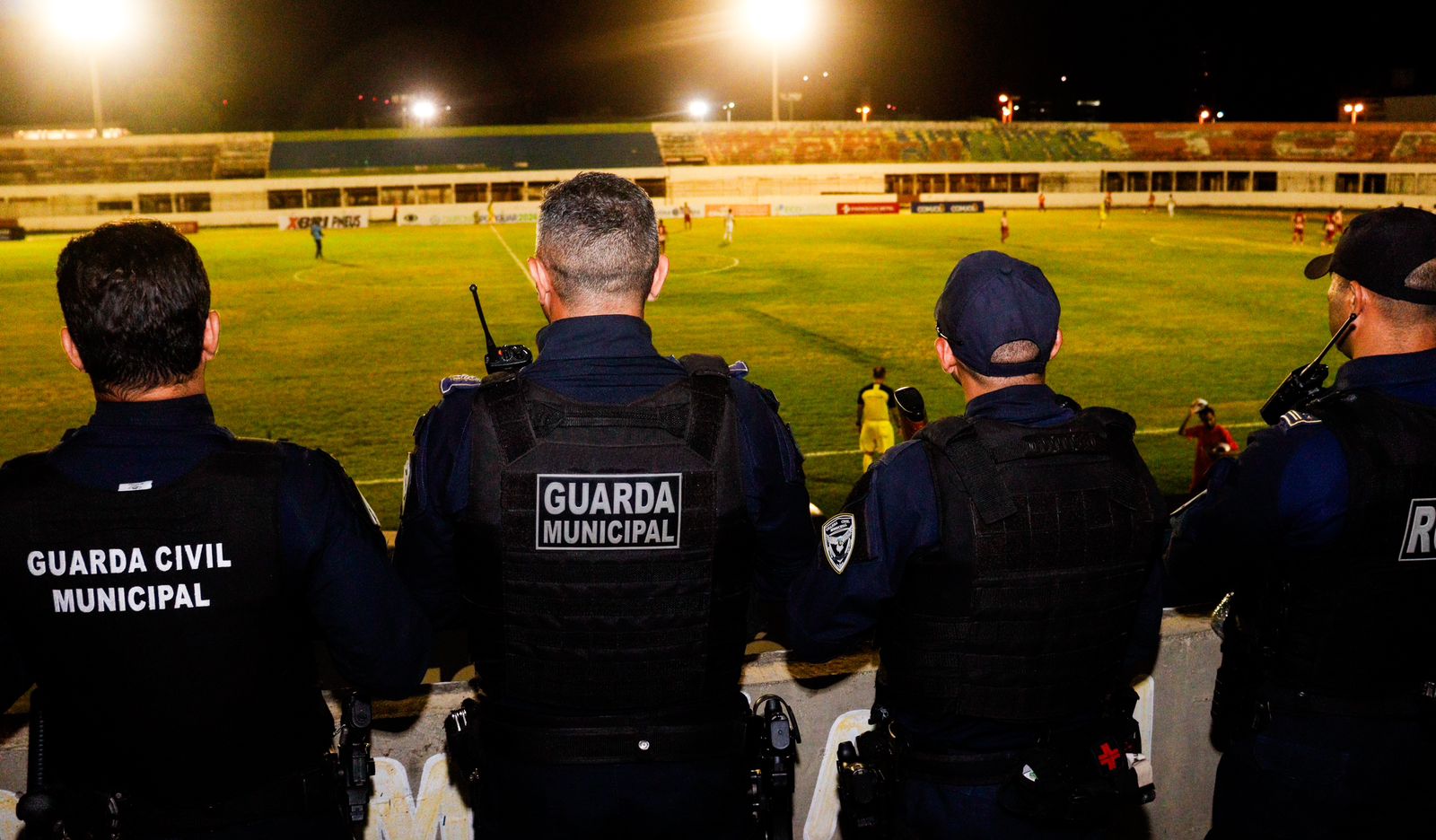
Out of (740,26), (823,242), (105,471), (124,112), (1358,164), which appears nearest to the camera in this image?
(105,471)

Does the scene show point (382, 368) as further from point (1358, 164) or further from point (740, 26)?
point (740, 26)

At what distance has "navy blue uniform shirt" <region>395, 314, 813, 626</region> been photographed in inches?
103

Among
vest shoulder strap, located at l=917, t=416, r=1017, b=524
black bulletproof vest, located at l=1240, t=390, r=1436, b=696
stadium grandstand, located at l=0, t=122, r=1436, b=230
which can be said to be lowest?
black bulletproof vest, located at l=1240, t=390, r=1436, b=696

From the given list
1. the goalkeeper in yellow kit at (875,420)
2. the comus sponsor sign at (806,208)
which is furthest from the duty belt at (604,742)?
the comus sponsor sign at (806,208)

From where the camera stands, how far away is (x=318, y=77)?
8975cm

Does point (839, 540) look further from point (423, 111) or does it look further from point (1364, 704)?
point (423, 111)

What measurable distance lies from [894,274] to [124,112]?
74733 millimetres

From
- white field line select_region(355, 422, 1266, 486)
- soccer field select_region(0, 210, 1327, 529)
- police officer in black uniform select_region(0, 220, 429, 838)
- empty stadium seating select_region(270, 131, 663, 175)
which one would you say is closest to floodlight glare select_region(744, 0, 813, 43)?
empty stadium seating select_region(270, 131, 663, 175)

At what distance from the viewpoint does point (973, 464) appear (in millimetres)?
2666

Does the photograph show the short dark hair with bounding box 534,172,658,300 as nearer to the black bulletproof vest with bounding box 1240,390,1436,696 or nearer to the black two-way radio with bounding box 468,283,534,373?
the black two-way radio with bounding box 468,283,534,373

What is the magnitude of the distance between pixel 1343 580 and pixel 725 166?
207 feet

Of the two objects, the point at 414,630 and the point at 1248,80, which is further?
the point at 1248,80

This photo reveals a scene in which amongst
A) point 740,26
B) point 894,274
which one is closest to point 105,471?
point 894,274

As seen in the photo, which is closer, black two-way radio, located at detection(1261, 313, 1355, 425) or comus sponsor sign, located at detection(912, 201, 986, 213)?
black two-way radio, located at detection(1261, 313, 1355, 425)
